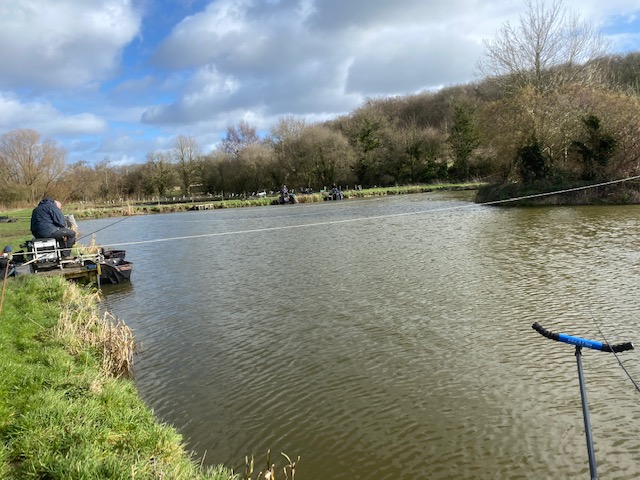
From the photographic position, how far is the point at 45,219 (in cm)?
1234

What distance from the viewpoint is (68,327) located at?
7.12 metres

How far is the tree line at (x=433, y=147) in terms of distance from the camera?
2583 centimetres

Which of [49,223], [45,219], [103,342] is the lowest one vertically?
[103,342]

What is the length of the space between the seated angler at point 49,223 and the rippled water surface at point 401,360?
1997mm

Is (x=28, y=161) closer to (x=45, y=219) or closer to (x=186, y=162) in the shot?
(x=186, y=162)

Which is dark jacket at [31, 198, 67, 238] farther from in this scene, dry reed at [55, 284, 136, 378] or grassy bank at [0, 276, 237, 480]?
dry reed at [55, 284, 136, 378]

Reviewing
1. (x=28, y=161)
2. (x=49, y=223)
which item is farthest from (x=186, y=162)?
(x=49, y=223)

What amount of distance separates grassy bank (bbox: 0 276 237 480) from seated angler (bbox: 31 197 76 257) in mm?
5197

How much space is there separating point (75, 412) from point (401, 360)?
4.12 m

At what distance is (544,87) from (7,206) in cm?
5146

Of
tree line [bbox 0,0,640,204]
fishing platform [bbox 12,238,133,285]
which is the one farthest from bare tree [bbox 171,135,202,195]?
fishing platform [bbox 12,238,133,285]

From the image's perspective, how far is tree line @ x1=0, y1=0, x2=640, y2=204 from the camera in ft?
84.7

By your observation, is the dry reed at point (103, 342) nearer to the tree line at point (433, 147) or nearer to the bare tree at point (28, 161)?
the tree line at point (433, 147)

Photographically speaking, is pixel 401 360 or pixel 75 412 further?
pixel 401 360
